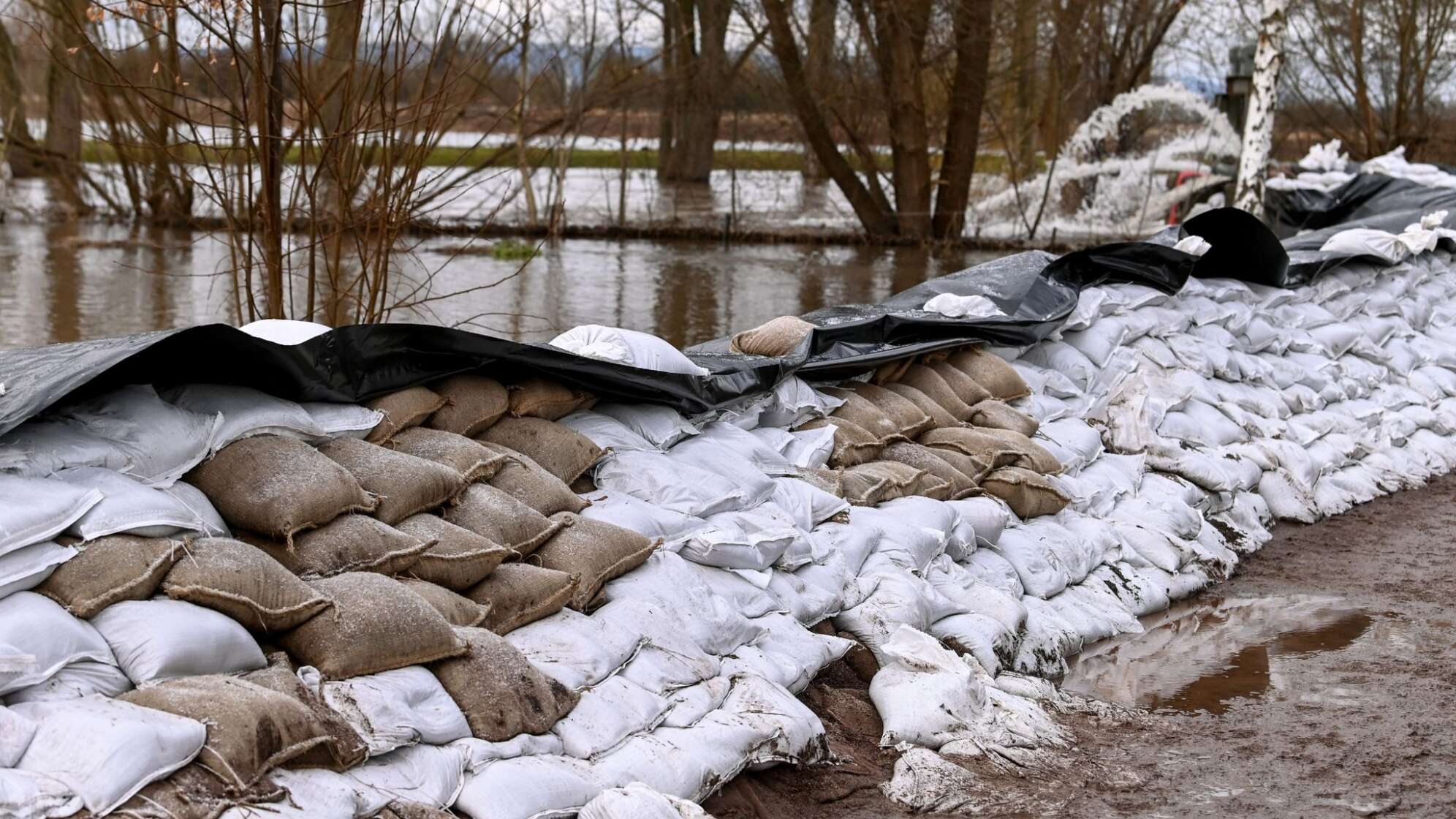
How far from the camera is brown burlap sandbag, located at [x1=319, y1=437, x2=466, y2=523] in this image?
3.09 metres

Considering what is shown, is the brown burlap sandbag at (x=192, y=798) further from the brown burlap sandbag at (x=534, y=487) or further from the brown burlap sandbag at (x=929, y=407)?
the brown burlap sandbag at (x=929, y=407)

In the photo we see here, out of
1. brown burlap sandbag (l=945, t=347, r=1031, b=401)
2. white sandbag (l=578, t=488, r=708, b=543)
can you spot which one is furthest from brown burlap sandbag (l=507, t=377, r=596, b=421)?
brown burlap sandbag (l=945, t=347, r=1031, b=401)

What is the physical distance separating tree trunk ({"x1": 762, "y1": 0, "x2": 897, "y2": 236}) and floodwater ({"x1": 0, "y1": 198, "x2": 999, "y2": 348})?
0.43m

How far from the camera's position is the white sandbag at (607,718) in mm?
2736

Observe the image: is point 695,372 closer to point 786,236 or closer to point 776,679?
point 776,679

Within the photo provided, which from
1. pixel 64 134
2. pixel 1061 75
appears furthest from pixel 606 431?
pixel 64 134

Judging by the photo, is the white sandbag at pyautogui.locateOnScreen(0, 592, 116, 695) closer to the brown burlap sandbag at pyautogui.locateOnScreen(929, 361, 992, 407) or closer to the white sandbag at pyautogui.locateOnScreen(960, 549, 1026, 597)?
the white sandbag at pyautogui.locateOnScreen(960, 549, 1026, 597)

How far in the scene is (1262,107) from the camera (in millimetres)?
9773

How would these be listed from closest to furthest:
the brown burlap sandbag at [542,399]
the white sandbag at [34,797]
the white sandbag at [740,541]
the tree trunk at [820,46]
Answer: the white sandbag at [34,797], the white sandbag at [740,541], the brown burlap sandbag at [542,399], the tree trunk at [820,46]

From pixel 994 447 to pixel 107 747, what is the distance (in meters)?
3.20

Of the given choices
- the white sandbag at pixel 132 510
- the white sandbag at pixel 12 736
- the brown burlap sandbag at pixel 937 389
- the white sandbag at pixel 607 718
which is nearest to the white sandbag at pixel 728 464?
the white sandbag at pixel 607 718

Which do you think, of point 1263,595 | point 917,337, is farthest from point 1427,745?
point 917,337

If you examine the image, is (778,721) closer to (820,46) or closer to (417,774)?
(417,774)

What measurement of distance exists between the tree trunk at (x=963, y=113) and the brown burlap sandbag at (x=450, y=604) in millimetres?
12462
